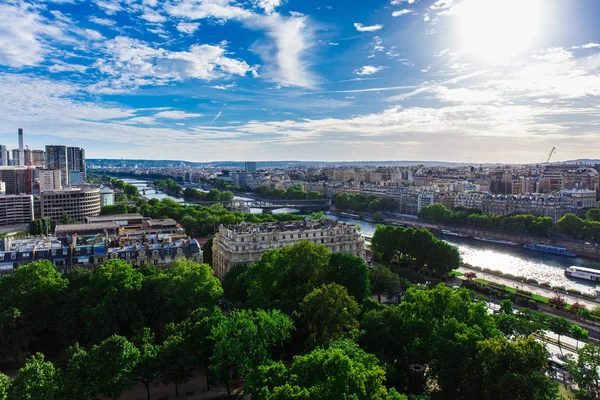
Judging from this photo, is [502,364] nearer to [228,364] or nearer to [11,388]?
[228,364]

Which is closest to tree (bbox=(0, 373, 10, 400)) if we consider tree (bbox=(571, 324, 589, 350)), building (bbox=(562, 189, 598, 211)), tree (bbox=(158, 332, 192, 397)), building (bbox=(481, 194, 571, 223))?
tree (bbox=(158, 332, 192, 397))

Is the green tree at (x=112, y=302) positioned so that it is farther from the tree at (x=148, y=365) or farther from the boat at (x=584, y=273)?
the boat at (x=584, y=273)

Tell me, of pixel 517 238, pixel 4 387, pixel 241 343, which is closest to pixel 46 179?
pixel 517 238

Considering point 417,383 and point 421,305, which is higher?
point 421,305

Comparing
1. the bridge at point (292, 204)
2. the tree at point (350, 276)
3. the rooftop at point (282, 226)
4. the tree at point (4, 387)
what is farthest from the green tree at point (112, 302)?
the bridge at point (292, 204)

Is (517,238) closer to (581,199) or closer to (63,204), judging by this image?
(581,199)

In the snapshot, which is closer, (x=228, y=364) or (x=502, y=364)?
(x=502, y=364)

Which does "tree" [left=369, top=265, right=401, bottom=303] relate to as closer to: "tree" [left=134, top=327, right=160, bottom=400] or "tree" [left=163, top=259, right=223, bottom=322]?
"tree" [left=163, top=259, right=223, bottom=322]

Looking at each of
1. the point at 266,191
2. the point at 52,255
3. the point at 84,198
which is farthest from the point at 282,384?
the point at 266,191
